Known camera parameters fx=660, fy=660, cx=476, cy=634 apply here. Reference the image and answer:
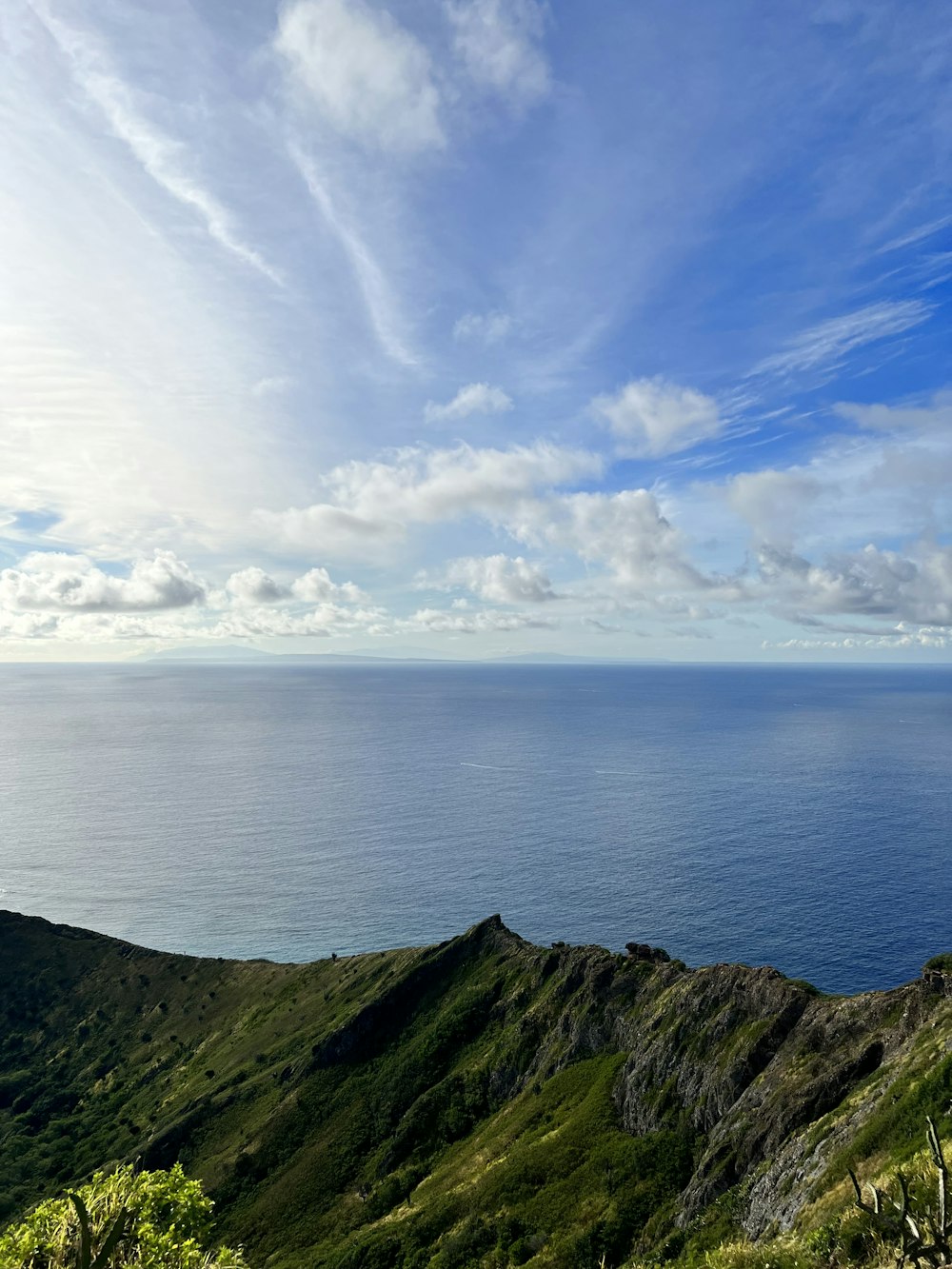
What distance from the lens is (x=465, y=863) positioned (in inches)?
7072

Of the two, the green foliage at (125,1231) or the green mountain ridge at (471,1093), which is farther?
the green mountain ridge at (471,1093)

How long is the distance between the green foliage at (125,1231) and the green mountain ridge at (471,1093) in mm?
26774

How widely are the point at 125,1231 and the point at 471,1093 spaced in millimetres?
57601

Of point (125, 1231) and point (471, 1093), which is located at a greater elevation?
point (125, 1231)

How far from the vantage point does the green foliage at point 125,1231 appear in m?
27.4

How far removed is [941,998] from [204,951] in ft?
459

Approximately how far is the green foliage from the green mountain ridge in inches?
1054

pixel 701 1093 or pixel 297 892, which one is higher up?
pixel 701 1093

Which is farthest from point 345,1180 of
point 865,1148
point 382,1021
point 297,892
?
point 297,892

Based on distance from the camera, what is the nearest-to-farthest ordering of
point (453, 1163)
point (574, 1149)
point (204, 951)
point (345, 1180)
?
point (574, 1149) → point (453, 1163) → point (345, 1180) → point (204, 951)

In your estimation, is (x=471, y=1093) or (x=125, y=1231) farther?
(x=471, y=1093)

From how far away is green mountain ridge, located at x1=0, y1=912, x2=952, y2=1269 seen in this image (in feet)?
154

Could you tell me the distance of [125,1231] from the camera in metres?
30.9

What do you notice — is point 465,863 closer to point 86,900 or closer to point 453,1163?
point 86,900
